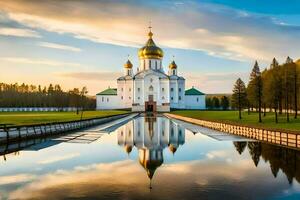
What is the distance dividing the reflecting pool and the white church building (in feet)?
313

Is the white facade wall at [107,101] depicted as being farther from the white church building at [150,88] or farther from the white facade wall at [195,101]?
the white facade wall at [195,101]

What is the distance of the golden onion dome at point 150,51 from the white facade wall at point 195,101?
59.3ft

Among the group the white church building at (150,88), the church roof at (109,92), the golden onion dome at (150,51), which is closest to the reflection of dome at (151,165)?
the white church building at (150,88)

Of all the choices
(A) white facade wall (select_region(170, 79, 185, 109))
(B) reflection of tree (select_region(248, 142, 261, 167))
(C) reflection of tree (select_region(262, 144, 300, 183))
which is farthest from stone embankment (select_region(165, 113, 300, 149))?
(A) white facade wall (select_region(170, 79, 185, 109))

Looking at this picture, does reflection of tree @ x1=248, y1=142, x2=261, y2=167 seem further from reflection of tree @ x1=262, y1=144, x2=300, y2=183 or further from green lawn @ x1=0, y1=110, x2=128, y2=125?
green lawn @ x1=0, y1=110, x2=128, y2=125

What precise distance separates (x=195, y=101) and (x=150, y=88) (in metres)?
18.6

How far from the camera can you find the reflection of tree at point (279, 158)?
49.9ft

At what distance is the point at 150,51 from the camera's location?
122812mm

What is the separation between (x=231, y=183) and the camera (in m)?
13.4

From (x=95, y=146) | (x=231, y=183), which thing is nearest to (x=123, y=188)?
(x=231, y=183)

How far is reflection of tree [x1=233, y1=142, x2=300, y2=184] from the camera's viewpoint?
1521 centimetres

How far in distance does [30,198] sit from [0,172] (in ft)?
17.1

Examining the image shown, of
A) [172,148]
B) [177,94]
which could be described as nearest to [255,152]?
[172,148]

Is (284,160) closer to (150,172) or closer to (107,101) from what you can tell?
(150,172)
